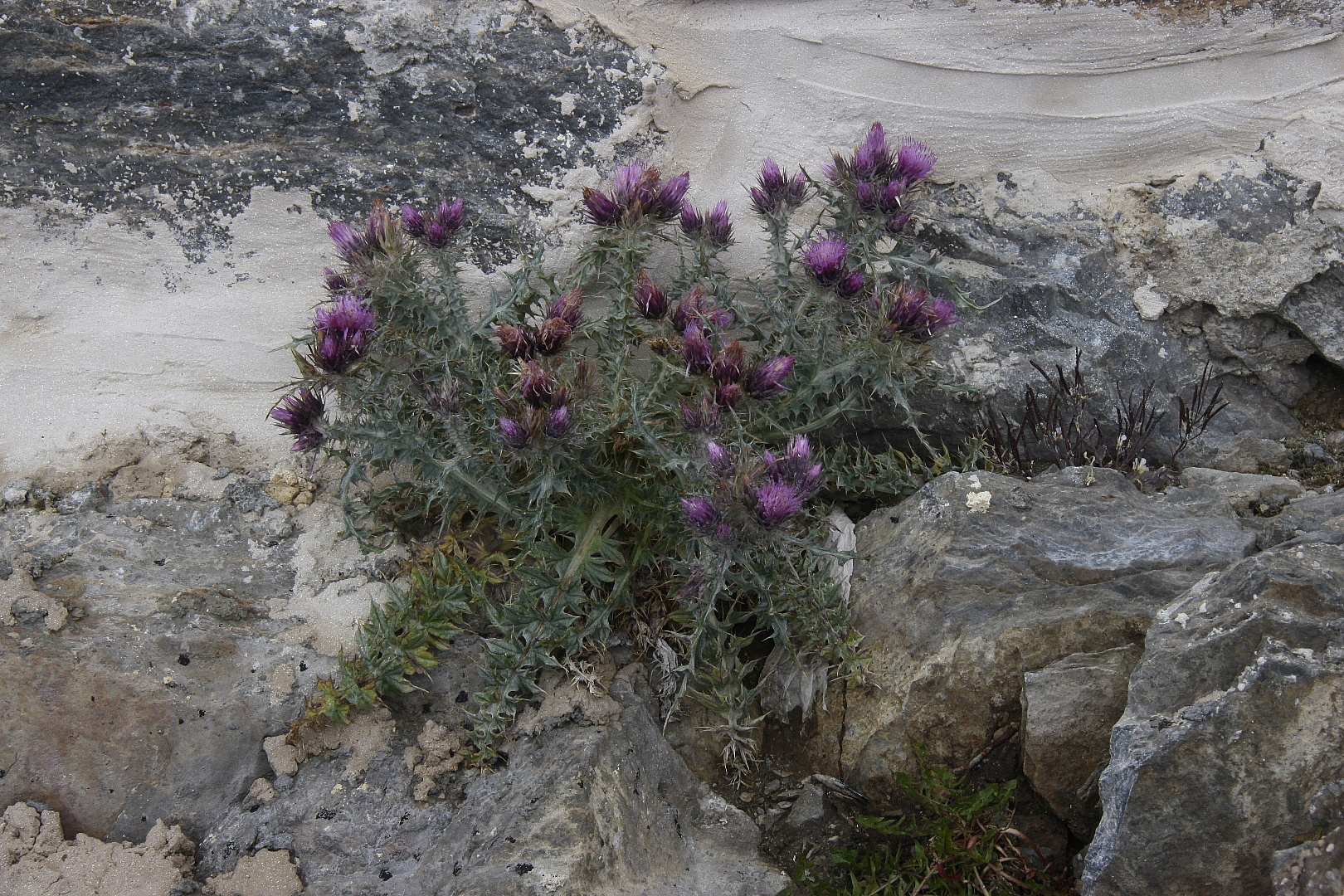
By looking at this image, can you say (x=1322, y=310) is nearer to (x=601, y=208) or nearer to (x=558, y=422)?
(x=601, y=208)

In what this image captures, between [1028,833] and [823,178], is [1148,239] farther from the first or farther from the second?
[1028,833]

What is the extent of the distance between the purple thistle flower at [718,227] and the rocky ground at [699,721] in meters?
1.17

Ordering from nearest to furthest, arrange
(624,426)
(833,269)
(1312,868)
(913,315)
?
(1312,868) → (913,315) → (833,269) → (624,426)

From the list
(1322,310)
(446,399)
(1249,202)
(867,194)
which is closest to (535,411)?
(446,399)

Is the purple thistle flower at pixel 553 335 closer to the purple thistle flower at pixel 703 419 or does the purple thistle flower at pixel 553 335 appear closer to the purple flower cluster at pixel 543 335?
the purple flower cluster at pixel 543 335

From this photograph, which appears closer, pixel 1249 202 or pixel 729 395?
pixel 729 395

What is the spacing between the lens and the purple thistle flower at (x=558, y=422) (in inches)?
108

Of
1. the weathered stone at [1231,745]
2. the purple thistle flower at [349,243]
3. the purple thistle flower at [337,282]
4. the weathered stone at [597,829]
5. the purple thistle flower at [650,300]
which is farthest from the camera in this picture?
the purple thistle flower at [337,282]

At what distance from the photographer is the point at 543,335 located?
2.90m

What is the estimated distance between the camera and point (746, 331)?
3801mm

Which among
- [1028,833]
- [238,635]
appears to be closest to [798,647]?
[1028,833]

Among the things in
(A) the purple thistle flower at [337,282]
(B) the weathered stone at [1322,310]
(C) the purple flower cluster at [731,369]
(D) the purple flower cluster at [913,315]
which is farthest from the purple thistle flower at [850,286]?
(B) the weathered stone at [1322,310]

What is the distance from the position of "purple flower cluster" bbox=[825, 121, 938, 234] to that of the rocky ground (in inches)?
38.1

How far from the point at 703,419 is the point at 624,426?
19.4 inches
